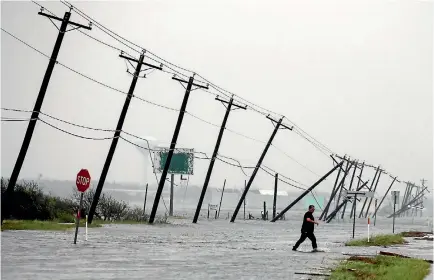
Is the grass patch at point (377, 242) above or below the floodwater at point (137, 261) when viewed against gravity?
above

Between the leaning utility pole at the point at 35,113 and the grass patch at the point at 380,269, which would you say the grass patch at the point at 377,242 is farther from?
the leaning utility pole at the point at 35,113

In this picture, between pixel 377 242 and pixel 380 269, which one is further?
pixel 377 242

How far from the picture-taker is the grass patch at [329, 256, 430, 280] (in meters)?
14.3

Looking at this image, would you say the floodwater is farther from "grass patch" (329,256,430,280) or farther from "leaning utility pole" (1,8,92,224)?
"leaning utility pole" (1,8,92,224)

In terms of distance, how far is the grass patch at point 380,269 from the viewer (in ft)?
46.9

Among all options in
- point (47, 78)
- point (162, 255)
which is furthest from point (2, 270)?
point (47, 78)

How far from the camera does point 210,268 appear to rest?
15.3 metres

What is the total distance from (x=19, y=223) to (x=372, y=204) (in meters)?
20.6

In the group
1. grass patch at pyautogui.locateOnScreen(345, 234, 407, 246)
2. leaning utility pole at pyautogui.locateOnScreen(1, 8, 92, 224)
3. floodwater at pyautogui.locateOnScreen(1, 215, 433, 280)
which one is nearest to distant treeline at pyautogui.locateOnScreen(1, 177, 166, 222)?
leaning utility pole at pyautogui.locateOnScreen(1, 8, 92, 224)

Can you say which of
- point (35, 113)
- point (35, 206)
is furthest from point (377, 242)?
point (35, 206)

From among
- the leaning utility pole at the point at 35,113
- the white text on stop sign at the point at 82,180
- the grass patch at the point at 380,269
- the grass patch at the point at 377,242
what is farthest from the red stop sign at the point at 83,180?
the grass patch at the point at 377,242

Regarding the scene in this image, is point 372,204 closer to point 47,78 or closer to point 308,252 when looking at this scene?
point 308,252

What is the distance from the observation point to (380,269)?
1616 centimetres

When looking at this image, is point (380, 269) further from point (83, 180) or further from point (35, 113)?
point (35, 113)
